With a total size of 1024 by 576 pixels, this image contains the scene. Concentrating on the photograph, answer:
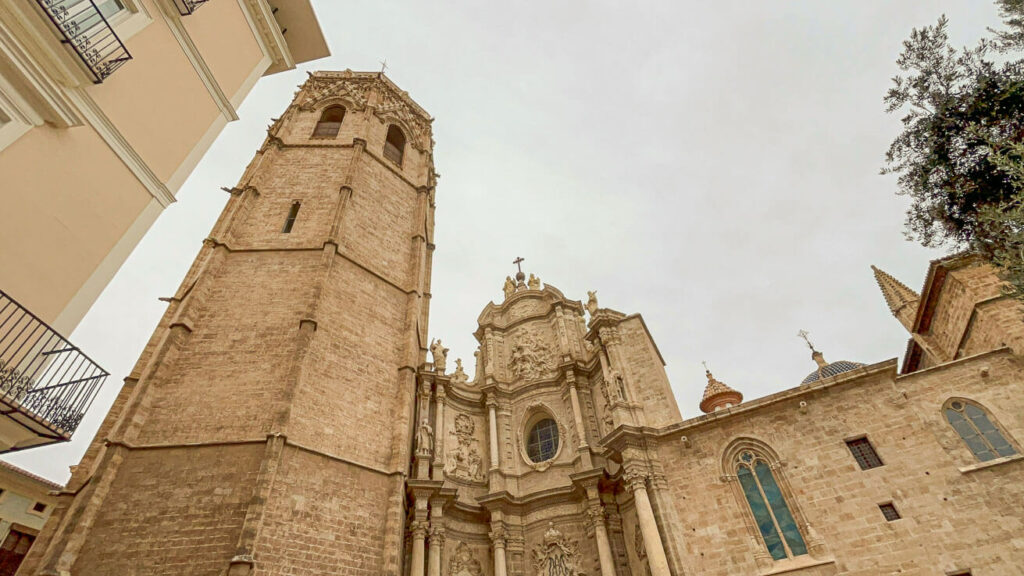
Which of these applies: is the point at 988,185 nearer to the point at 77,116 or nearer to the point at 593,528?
the point at 593,528

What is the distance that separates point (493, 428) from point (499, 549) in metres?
3.77

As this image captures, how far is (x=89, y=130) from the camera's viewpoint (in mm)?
6184

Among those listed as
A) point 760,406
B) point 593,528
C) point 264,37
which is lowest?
point 593,528

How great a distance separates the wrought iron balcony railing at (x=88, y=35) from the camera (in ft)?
17.4

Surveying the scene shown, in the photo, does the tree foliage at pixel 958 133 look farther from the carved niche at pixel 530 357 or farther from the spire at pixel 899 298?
the spire at pixel 899 298

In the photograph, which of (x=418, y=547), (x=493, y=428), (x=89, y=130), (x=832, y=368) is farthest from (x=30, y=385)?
(x=832, y=368)

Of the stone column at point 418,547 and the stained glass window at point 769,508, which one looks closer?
the stained glass window at point 769,508

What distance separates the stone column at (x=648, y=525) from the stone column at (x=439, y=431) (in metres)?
5.48

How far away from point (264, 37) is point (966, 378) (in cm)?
1714

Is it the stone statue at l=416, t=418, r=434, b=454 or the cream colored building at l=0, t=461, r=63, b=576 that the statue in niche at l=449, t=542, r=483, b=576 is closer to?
the stone statue at l=416, t=418, r=434, b=454

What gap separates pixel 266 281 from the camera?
1407 centimetres

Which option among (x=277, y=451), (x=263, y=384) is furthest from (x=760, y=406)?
(x=263, y=384)

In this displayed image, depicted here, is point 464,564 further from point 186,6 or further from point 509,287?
point 186,6

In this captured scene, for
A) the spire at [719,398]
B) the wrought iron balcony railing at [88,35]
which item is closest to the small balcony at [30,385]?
the wrought iron balcony railing at [88,35]
